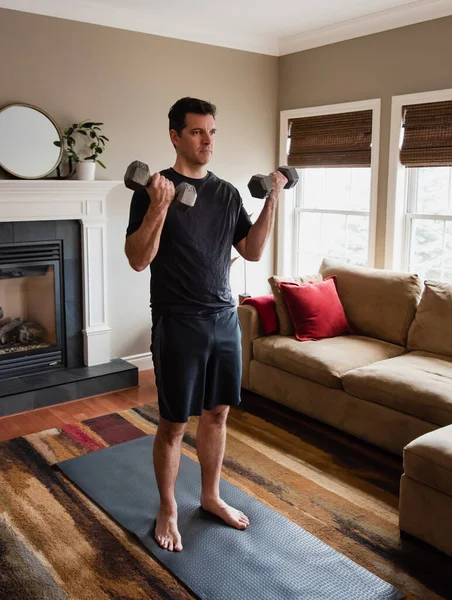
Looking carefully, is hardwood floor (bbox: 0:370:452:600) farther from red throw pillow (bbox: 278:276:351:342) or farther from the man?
the man

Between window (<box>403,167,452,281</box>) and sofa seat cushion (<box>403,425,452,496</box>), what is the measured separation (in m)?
2.04

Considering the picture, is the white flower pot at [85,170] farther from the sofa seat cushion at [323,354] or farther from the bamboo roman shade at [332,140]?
the bamboo roman shade at [332,140]

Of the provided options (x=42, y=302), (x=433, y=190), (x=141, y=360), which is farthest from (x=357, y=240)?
(x=42, y=302)

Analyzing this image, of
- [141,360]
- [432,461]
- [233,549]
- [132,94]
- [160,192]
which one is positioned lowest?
[233,549]

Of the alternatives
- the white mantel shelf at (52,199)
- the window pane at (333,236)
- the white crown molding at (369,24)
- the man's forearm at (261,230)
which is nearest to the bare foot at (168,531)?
the man's forearm at (261,230)

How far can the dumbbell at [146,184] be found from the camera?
6.99 ft

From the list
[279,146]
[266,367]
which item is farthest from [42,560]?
[279,146]

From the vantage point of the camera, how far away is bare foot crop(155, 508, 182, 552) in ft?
8.25

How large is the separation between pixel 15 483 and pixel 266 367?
1.67 metres

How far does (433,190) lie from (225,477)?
2.51 metres

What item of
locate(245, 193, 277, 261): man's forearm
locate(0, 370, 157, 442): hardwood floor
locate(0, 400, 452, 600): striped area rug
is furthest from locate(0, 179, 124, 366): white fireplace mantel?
locate(245, 193, 277, 261): man's forearm

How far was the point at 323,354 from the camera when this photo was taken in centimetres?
374

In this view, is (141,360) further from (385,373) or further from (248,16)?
(248,16)

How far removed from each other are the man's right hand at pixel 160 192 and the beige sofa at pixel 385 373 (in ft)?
4.56
